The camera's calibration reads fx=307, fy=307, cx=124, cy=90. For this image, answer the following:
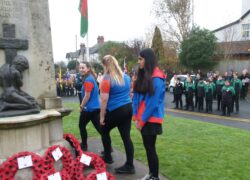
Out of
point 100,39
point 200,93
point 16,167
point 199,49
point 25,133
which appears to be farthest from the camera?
point 100,39

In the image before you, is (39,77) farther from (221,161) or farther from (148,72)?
(221,161)

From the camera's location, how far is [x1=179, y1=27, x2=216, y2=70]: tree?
2845 centimetres

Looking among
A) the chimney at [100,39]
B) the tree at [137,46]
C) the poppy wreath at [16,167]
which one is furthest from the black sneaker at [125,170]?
the chimney at [100,39]

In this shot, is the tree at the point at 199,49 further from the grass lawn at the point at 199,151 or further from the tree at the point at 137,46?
the grass lawn at the point at 199,151

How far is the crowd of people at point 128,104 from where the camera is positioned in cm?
415

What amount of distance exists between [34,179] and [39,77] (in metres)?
1.57

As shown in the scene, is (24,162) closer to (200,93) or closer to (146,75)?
(146,75)

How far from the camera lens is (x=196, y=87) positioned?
16.0 m

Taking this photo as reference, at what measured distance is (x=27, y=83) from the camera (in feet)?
15.2

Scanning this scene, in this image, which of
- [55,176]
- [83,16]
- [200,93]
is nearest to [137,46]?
[200,93]

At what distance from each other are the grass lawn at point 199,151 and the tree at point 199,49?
2034cm

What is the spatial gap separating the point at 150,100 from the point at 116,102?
2.66 feet

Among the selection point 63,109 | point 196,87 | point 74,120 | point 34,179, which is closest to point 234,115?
point 196,87

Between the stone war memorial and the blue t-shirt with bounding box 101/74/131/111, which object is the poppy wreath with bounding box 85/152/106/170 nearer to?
the stone war memorial
